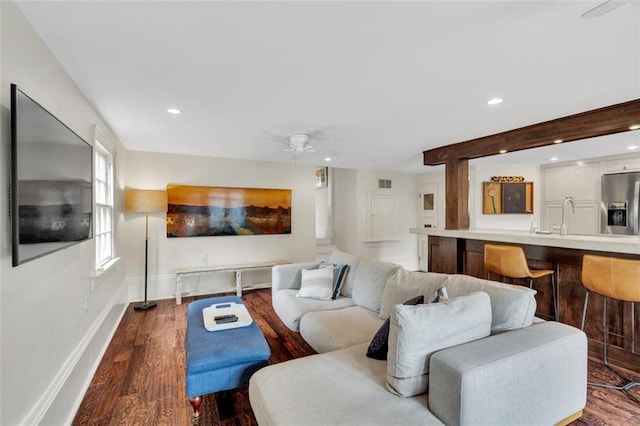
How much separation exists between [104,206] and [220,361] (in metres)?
2.39

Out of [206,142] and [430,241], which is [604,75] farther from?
[206,142]

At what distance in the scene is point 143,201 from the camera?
4.13m

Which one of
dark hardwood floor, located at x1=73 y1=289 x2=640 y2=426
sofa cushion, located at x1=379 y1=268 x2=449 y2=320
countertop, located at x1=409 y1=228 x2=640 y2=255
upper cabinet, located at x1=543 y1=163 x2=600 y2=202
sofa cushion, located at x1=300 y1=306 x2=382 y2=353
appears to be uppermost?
upper cabinet, located at x1=543 y1=163 x2=600 y2=202

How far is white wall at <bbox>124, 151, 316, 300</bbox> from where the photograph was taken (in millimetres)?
4543

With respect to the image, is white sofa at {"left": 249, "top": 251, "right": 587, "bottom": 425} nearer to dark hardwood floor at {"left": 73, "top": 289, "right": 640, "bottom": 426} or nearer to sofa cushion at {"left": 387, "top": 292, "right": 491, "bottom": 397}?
sofa cushion at {"left": 387, "top": 292, "right": 491, "bottom": 397}

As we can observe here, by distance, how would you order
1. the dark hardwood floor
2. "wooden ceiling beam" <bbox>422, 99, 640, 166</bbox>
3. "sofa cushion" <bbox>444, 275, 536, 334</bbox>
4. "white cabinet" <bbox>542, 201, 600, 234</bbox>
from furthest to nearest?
"white cabinet" <bbox>542, 201, 600, 234</bbox> < "wooden ceiling beam" <bbox>422, 99, 640, 166</bbox> < the dark hardwood floor < "sofa cushion" <bbox>444, 275, 536, 334</bbox>

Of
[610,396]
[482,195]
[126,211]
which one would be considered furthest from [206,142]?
[482,195]

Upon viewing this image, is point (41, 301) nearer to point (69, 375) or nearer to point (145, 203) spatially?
point (69, 375)

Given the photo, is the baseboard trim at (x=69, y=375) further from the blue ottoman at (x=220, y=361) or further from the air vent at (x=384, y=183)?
the air vent at (x=384, y=183)

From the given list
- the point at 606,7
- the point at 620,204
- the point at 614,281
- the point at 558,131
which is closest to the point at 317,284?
the point at 614,281

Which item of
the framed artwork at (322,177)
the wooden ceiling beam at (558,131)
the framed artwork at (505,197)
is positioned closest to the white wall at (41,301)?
the wooden ceiling beam at (558,131)

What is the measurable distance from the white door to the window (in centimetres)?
601

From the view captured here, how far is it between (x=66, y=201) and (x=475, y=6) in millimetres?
2477

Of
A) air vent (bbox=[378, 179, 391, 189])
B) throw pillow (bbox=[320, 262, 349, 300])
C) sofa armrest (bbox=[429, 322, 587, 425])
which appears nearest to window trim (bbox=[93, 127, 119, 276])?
throw pillow (bbox=[320, 262, 349, 300])
